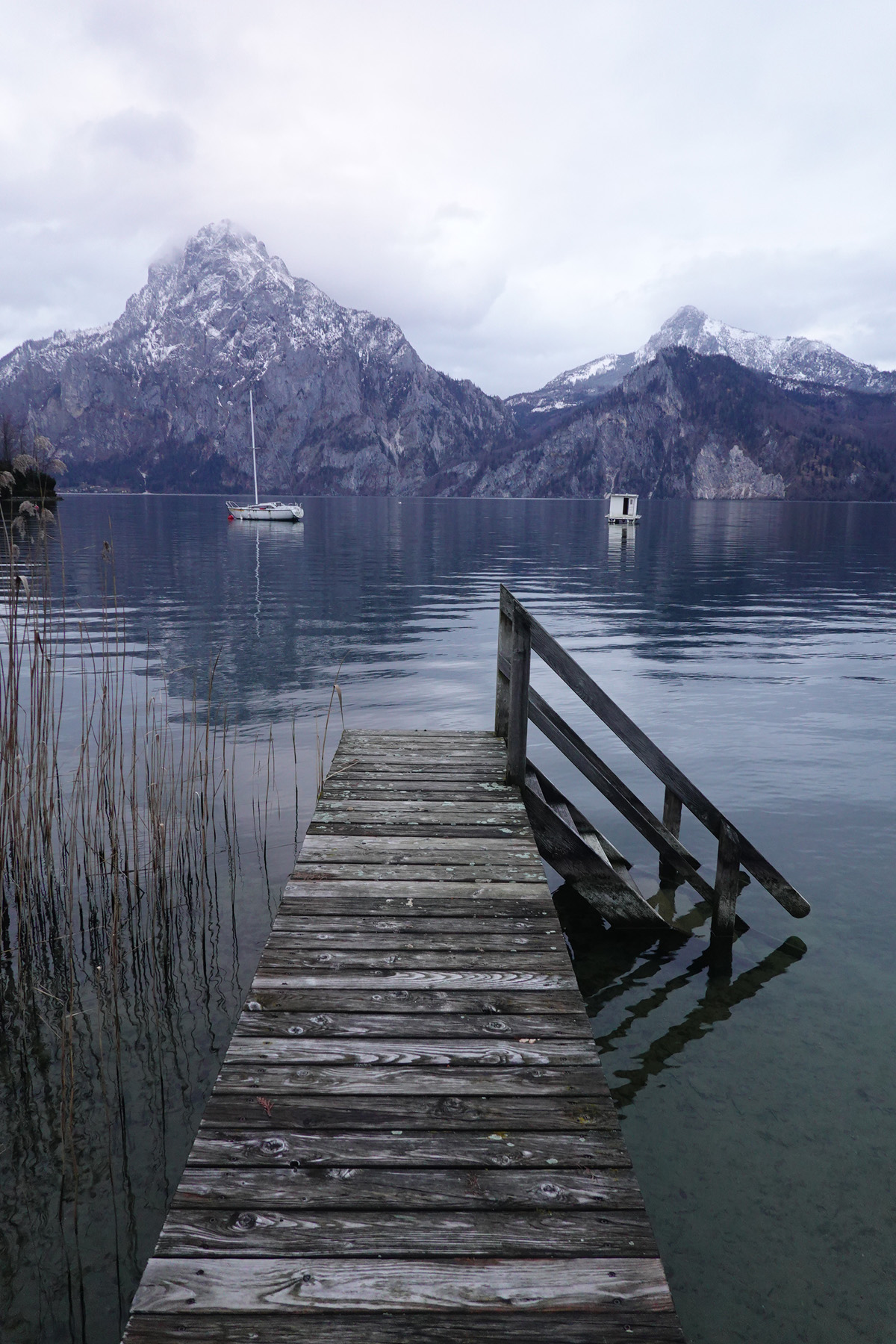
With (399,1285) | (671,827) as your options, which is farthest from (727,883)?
(399,1285)

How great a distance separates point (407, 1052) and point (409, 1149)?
0.60 m

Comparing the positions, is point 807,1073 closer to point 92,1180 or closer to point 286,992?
point 286,992

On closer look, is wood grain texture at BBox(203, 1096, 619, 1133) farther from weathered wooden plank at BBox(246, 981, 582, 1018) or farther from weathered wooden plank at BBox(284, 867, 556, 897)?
weathered wooden plank at BBox(284, 867, 556, 897)

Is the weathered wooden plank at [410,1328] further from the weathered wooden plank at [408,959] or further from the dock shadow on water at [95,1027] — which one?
the weathered wooden plank at [408,959]

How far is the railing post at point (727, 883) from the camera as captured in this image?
6.93 metres

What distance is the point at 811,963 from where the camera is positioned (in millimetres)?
6902

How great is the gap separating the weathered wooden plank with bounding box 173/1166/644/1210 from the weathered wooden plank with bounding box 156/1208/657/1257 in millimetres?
34

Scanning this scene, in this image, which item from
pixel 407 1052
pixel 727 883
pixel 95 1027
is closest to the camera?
pixel 407 1052

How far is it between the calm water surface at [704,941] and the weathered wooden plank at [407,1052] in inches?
55.6

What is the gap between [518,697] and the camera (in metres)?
7.21

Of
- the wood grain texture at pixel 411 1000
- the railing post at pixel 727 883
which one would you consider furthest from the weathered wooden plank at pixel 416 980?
the railing post at pixel 727 883

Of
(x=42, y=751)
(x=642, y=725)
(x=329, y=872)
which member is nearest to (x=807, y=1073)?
(x=329, y=872)

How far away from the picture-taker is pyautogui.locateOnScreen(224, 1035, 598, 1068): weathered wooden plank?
3605 millimetres

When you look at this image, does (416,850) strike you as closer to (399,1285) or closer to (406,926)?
(406,926)
